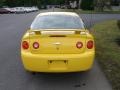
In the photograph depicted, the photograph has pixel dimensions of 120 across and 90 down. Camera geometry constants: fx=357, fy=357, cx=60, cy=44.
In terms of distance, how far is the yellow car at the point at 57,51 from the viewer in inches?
302

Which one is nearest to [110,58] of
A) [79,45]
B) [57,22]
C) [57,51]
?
[57,22]

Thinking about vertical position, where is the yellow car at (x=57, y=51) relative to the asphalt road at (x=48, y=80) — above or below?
above

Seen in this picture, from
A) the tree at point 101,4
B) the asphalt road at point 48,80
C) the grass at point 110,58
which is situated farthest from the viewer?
the tree at point 101,4

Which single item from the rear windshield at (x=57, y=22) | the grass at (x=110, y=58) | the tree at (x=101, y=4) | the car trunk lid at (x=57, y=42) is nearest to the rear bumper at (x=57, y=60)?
the car trunk lid at (x=57, y=42)

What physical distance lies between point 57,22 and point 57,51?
4.29ft

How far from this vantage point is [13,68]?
945 centimetres

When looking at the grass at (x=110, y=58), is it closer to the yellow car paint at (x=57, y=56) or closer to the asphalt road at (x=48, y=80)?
the asphalt road at (x=48, y=80)

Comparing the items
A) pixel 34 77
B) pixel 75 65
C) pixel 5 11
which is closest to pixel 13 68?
pixel 34 77

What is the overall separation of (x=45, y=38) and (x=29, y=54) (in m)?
0.50

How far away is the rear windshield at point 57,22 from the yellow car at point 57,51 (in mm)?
560

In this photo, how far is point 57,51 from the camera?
7797 millimetres

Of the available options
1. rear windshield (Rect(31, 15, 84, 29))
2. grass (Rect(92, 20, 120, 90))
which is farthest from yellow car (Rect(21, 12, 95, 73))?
grass (Rect(92, 20, 120, 90))

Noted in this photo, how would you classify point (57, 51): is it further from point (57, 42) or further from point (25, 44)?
point (25, 44)

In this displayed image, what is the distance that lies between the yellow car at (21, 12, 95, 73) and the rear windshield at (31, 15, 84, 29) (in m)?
0.56
